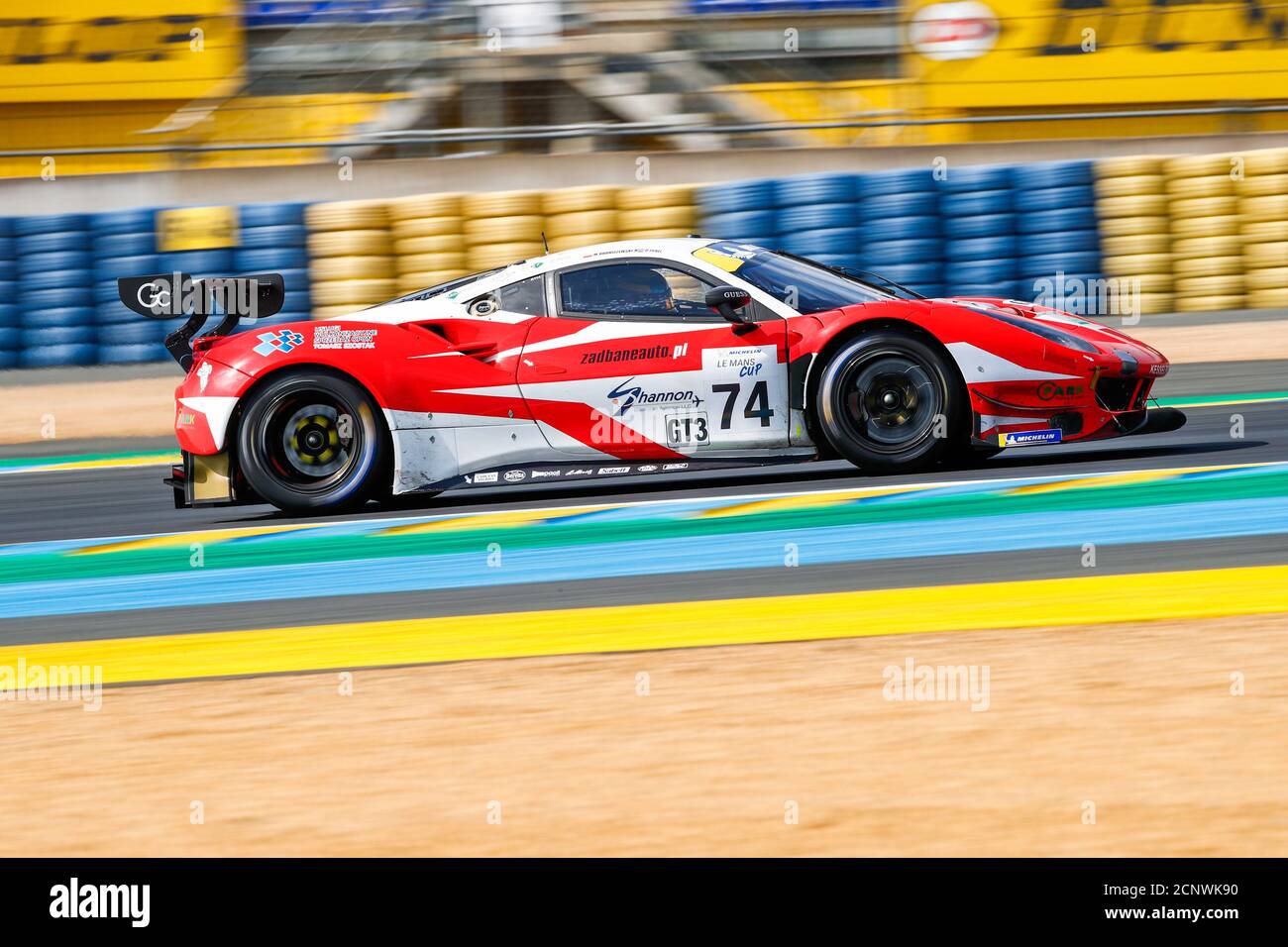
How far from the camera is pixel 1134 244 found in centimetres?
1489

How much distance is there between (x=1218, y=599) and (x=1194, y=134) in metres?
14.1

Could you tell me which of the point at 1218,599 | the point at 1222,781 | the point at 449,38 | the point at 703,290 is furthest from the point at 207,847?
the point at 449,38

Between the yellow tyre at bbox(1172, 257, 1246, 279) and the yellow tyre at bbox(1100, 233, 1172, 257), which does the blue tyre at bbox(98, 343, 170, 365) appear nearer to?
the yellow tyre at bbox(1100, 233, 1172, 257)

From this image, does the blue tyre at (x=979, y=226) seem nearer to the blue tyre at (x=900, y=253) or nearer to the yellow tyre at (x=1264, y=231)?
the blue tyre at (x=900, y=253)

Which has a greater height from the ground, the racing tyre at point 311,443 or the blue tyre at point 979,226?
the blue tyre at point 979,226

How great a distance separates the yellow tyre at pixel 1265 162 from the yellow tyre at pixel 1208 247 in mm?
616

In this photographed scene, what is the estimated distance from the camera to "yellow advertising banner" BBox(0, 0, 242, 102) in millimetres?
22047

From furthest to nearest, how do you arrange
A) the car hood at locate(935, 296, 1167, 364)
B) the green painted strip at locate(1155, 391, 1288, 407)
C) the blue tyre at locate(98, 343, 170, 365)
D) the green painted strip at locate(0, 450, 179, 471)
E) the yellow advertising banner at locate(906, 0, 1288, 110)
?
1. the yellow advertising banner at locate(906, 0, 1288, 110)
2. the blue tyre at locate(98, 343, 170, 365)
3. the green painted strip at locate(0, 450, 179, 471)
4. the green painted strip at locate(1155, 391, 1288, 407)
5. the car hood at locate(935, 296, 1167, 364)

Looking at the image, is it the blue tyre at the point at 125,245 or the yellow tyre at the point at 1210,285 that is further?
the blue tyre at the point at 125,245

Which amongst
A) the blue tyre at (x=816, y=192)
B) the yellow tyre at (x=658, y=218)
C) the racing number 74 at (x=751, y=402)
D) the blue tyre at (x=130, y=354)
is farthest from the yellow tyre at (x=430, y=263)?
the racing number 74 at (x=751, y=402)

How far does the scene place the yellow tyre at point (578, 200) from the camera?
600 inches

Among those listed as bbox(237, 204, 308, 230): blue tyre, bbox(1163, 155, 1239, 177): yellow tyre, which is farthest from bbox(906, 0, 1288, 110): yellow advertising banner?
bbox(237, 204, 308, 230): blue tyre

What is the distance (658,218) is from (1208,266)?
5.09 metres

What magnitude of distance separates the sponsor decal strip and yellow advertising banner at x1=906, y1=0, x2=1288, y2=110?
15.9 metres
